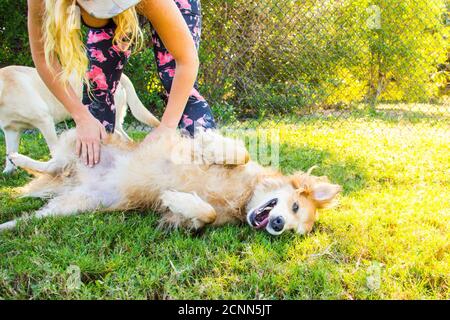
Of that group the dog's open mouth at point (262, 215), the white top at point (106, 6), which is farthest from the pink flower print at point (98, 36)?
the dog's open mouth at point (262, 215)

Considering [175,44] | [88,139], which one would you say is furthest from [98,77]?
[175,44]

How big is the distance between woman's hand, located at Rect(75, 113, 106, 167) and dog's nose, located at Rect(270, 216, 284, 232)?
1250mm

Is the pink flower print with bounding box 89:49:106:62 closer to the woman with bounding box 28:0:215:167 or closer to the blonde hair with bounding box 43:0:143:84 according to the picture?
the woman with bounding box 28:0:215:167

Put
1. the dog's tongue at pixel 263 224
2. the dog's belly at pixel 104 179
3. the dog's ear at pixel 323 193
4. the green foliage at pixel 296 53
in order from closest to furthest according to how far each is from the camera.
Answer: the dog's tongue at pixel 263 224 → the dog's ear at pixel 323 193 → the dog's belly at pixel 104 179 → the green foliage at pixel 296 53

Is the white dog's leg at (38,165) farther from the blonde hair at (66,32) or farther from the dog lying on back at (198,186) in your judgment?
the blonde hair at (66,32)

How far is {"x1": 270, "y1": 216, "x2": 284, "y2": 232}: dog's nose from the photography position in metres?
2.41

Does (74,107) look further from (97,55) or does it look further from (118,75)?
(118,75)

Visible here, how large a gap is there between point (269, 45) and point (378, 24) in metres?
1.94

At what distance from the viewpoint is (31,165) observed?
119 inches

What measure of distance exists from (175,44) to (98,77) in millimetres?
962

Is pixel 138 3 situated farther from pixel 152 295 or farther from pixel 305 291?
pixel 305 291

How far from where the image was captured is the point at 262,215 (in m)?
2.60

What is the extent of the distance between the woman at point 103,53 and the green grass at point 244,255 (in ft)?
2.23

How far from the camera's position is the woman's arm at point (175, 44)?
95.9 inches
